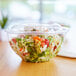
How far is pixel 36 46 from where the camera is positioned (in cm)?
83

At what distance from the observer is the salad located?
32.6 inches

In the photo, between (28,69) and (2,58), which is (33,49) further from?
(2,58)

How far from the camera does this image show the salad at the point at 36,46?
0.83 meters

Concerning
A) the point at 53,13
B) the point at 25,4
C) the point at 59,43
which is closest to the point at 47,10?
the point at 53,13

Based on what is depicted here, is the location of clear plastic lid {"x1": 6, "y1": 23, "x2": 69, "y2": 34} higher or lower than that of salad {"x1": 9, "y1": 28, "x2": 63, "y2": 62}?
higher

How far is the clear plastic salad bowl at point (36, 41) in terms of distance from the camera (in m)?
0.83

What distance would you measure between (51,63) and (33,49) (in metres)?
0.14

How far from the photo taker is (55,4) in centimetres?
252

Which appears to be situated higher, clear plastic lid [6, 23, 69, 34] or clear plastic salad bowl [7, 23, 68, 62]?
clear plastic lid [6, 23, 69, 34]

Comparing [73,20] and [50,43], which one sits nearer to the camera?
[50,43]

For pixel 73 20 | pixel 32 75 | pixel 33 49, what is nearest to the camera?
pixel 32 75

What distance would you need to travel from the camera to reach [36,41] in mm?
822

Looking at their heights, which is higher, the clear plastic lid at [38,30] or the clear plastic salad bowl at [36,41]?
the clear plastic lid at [38,30]

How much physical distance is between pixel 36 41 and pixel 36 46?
27 mm
